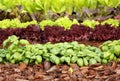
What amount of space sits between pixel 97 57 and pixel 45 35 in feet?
4.63

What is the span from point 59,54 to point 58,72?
0.34 meters

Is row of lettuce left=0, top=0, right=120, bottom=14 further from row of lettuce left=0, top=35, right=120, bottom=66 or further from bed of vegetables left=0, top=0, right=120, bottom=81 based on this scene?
row of lettuce left=0, top=35, right=120, bottom=66

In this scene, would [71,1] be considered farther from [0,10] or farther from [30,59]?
[30,59]

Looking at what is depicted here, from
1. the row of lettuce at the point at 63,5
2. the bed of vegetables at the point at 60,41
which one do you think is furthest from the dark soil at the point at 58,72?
the row of lettuce at the point at 63,5

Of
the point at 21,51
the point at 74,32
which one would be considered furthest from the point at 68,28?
the point at 21,51

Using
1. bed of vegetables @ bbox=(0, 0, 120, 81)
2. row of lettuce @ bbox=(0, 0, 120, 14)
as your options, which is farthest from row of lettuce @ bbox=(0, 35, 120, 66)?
row of lettuce @ bbox=(0, 0, 120, 14)

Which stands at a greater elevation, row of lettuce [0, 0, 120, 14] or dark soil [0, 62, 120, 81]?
row of lettuce [0, 0, 120, 14]

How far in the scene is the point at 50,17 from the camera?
8211 millimetres

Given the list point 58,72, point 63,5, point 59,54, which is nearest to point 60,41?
point 59,54

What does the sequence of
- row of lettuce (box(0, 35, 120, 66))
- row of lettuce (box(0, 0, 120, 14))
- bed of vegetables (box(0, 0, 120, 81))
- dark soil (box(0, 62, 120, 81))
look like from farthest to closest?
row of lettuce (box(0, 0, 120, 14)), row of lettuce (box(0, 35, 120, 66)), bed of vegetables (box(0, 0, 120, 81)), dark soil (box(0, 62, 120, 81))

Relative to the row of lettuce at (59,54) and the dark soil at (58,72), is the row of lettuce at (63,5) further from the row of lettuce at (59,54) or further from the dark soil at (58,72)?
the dark soil at (58,72)

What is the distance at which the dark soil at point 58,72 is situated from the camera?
201 inches

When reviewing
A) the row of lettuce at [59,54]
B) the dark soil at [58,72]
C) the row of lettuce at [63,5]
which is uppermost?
the row of lettuce at [63,5]

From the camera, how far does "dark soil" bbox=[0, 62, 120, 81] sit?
201 inches
